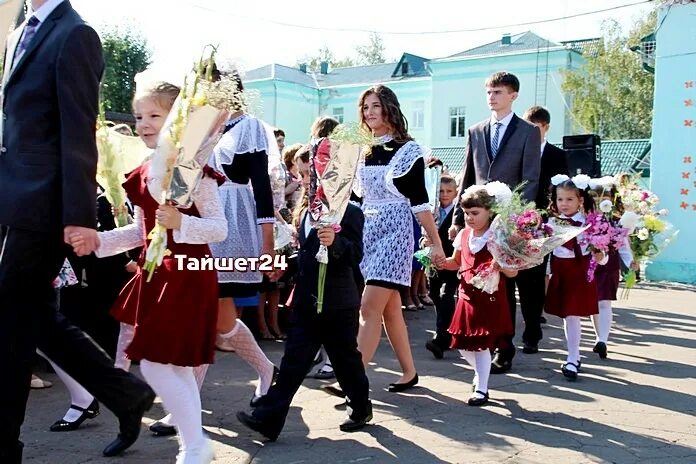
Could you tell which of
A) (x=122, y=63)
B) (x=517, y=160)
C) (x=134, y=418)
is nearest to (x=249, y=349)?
(x=134, y=418)

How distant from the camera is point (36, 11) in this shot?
316 cm

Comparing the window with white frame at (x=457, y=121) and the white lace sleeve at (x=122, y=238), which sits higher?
the window with white frame at (x=457, y=121)

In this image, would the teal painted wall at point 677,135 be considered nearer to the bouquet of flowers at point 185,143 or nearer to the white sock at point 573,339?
the white sock at point 573,339

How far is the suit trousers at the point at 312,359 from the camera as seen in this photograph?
407 cm

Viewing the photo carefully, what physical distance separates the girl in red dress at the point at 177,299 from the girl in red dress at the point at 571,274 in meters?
3.23

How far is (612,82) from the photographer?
119ft

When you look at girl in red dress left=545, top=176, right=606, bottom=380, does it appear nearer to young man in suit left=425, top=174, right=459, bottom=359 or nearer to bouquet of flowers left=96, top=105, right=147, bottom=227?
young man in suit left=425, top=174, right=459, bottom=359

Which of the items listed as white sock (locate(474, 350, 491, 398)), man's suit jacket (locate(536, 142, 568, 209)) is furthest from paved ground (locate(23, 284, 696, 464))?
man's suit jacket (locate(536, 142, 568, 209))

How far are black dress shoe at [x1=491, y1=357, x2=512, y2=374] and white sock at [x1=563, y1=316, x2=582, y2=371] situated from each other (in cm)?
47

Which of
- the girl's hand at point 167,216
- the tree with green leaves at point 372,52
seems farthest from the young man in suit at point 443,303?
the tree with green leaves at point 372,52

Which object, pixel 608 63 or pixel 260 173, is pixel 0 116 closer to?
pixel 260 173

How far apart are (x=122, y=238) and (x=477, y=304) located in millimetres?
2632

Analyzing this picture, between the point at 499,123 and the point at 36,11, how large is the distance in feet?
13.4

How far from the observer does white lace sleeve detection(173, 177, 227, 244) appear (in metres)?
3.34
